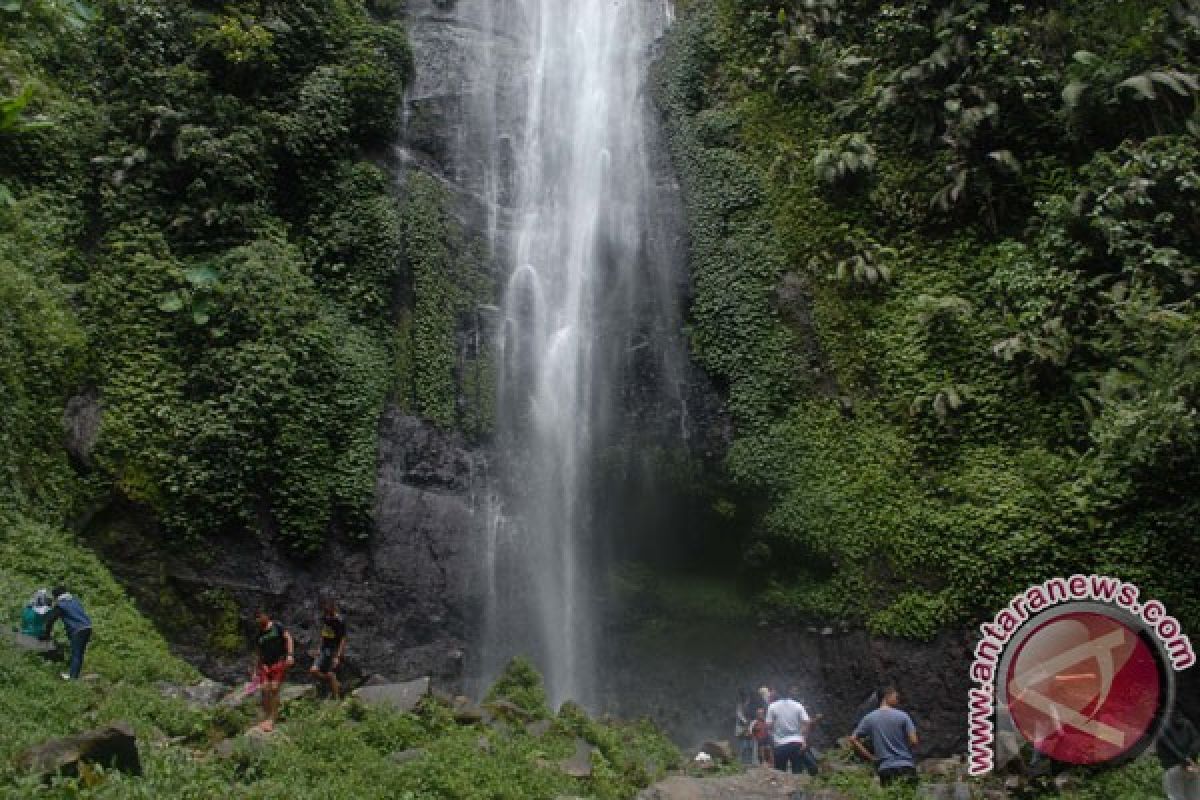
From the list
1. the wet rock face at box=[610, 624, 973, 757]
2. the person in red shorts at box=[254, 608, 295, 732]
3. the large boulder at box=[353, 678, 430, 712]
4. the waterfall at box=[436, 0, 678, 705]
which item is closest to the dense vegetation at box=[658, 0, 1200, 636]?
the wet rock face at box=[610, 624, 973, 757]

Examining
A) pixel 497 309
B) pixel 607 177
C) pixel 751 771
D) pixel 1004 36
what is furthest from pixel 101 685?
pixel 1004 36

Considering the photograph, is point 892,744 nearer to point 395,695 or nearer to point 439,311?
point 395,695

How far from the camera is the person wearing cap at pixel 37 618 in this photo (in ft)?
31.1

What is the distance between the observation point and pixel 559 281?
651 inches

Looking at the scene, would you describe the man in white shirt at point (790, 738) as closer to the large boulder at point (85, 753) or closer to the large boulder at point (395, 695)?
the large boulder at point (395, 695)

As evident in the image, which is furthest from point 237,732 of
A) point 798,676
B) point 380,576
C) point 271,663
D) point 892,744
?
point 798,676

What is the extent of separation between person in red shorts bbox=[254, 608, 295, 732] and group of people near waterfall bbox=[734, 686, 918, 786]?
206 inches

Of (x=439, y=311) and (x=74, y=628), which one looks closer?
(x=74, y=628)

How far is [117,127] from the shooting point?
15.0 m

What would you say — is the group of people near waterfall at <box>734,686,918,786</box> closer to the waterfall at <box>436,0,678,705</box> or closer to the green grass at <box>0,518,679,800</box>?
the green grass at <box>0,518,679,800</box>

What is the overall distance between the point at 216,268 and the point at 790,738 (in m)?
10.8

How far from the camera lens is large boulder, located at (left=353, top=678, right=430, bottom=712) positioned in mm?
9105

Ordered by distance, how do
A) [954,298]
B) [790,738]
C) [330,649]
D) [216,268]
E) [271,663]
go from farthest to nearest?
[216,268] → [954,298] → [330,649] → [790,738] → [271,663]

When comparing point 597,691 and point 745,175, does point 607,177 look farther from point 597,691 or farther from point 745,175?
point 597,691
